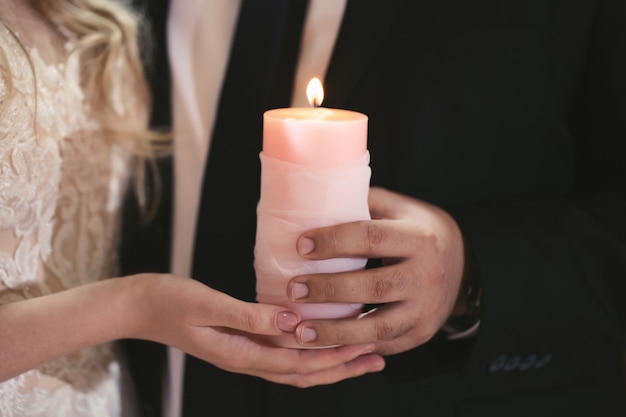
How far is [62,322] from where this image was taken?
808mm

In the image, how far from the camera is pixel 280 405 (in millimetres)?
1036

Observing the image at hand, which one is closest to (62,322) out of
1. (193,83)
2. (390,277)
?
(390,277)

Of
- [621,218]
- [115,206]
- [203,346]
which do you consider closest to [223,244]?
[115,206]

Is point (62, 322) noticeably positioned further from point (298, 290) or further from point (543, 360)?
point (543, 360)

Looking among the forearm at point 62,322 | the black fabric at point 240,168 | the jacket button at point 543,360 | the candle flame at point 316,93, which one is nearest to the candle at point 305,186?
the candle flame at point 316,93

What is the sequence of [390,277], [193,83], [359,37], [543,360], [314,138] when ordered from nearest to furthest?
1. [314,138]
2. [390,277]
3. [359,37]
4. [543,360]
5. [193,83]

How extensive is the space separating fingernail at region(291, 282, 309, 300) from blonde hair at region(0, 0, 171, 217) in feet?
1.79

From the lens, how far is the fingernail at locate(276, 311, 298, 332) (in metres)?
0.68

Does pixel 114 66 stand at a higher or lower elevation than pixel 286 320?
higher

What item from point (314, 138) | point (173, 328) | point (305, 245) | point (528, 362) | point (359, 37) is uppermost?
point (359, 37)

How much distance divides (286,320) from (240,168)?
0.43 m

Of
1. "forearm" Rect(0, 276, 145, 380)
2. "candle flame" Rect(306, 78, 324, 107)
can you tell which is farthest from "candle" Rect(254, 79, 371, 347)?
"forearm" Rect(0, 276, 145, 380)

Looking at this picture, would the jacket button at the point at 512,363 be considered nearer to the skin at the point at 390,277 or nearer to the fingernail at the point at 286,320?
the skin at the point at 390,277

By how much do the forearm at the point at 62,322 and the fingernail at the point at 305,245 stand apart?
26cm
